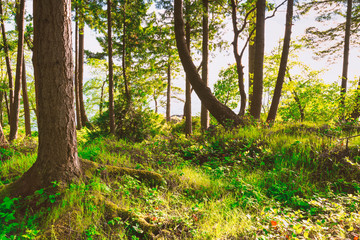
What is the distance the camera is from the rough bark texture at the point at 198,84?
6.97 meters

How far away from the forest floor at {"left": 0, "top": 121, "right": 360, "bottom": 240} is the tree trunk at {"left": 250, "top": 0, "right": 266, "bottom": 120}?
201 cm

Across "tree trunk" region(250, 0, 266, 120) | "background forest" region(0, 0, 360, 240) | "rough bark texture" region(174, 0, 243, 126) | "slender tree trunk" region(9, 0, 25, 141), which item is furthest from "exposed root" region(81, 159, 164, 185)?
"slender tree trunk" region(9, 0, 25, 141)

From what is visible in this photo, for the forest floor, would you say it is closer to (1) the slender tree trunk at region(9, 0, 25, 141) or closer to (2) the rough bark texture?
(2) the rough bark texture

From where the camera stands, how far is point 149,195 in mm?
2986

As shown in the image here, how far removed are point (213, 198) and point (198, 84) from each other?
4705mm

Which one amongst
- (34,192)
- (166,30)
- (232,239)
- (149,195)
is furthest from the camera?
(166,30)

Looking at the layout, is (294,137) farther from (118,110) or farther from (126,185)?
(118,110)

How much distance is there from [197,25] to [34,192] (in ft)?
35.5

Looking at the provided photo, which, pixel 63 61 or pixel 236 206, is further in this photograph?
pixel 236 206

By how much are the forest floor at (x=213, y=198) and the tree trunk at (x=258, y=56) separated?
2.01 metres

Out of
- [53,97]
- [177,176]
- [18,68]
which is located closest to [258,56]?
[177,176]

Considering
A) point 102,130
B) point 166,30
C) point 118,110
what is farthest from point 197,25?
point 102,130

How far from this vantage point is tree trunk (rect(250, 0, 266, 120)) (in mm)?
7055

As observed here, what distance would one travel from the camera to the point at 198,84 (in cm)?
717
